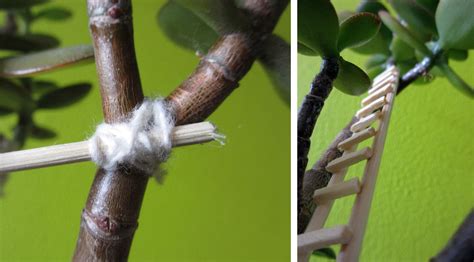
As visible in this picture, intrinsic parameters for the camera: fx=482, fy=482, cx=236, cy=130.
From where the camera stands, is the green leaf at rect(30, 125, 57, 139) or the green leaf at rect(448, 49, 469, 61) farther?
the green leaf at rect(448, 49, 469, 61)

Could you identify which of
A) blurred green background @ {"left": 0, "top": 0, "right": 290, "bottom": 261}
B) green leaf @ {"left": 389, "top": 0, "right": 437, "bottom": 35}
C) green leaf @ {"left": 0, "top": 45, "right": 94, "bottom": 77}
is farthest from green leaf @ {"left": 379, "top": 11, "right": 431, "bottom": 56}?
green leaf @ {"left": 0, "top": 45, "right": 94, "bottom": 77}

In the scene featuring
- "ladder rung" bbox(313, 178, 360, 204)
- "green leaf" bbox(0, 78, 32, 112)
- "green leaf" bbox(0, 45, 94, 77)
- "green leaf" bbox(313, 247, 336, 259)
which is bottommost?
"green leaf" bbox(313, 247, 336, 259)

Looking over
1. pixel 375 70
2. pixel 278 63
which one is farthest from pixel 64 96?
pixel 375 70

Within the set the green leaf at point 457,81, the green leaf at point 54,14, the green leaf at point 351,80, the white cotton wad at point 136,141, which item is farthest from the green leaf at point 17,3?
the green leaf at point 457,81

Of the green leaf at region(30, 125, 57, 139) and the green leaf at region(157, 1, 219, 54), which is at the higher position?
the green leaf at region(157, 1, 219, 54)

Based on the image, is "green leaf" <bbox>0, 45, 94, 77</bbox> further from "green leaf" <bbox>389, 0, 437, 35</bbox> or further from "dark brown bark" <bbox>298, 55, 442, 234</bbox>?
"green leaf" <bbox>389, 0, 437, 35</bbox>

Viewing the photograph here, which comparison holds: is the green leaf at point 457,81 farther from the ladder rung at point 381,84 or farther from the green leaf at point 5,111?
the green leaf at point 5,111
